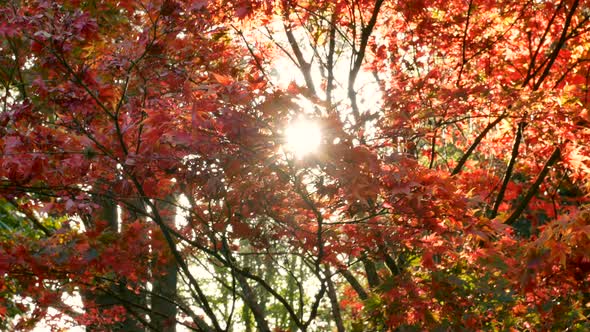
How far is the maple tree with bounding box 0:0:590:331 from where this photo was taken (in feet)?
12.4

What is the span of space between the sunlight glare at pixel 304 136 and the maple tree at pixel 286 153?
0.05 metres

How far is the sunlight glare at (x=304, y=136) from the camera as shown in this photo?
3.61 m

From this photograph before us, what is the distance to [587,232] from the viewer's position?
3209 millimetres

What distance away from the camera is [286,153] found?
3834 mm

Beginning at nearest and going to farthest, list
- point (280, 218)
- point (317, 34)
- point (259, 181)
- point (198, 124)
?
point (198, 124), point (259, 181), point (280, 218), point (317, 34)

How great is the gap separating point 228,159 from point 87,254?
1519mm

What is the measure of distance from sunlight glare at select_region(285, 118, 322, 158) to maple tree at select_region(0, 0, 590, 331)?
48 millimetres

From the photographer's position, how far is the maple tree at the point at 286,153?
12.4 ft

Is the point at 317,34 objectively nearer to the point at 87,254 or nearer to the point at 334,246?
the point at 334,246

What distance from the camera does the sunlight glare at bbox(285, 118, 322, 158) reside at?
11.8 ft

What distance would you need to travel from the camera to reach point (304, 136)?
3.62 m

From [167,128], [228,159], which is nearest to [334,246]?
[228,159]

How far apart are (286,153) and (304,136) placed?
26cm

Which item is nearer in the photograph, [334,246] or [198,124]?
[198,124]
